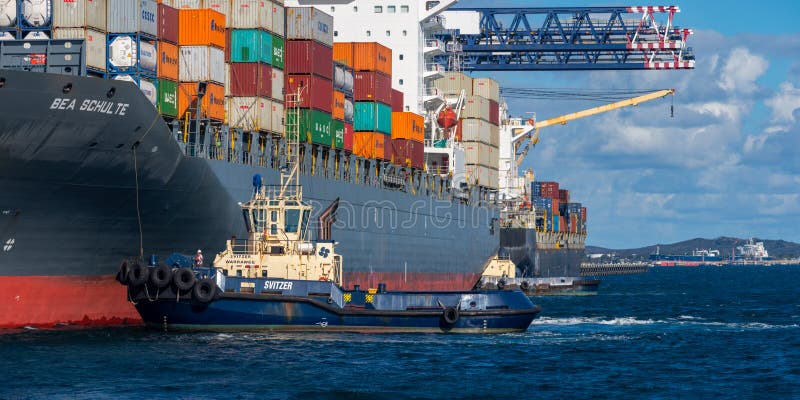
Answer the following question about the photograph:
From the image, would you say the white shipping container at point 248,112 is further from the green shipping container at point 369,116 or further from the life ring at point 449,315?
the life ring at point 449,315

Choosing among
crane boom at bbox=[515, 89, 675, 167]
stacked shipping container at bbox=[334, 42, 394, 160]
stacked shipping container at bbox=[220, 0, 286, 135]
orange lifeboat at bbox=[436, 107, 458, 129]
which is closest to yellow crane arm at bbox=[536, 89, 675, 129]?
crane boom at bbox=[515, 89, 675, 167]

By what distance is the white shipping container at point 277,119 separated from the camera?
43375 mm

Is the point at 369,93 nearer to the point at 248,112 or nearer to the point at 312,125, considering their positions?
the point at 312,125

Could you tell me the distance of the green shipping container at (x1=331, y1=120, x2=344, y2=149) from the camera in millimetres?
48219

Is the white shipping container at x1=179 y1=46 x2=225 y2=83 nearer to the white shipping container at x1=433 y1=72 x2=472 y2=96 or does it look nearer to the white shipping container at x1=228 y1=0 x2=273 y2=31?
the white shipping container at x1=228 y1=0 x2=273 y2=31

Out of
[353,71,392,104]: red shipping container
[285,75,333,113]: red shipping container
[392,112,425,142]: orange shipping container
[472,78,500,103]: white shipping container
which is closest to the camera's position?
[285,75,333,113]: red shipping container

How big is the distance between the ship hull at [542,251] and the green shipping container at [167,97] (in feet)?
161

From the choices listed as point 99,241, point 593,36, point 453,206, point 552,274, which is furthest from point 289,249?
point 552,274

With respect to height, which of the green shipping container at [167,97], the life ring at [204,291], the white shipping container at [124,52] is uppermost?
the white shipping container at [124,52]

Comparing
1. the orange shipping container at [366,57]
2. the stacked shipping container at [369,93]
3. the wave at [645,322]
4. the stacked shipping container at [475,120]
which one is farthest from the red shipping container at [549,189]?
the wave at [645,322]

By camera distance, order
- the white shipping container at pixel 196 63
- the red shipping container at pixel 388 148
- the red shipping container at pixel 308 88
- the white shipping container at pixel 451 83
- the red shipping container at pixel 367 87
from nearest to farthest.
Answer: the white shipping container at pixel 196 63 < the red shipping container at pixel 308 88 < the red shipping container at pixel 367 87 < the red shipping container at pixel 388 148 < the white shipping container at pixel 451 83

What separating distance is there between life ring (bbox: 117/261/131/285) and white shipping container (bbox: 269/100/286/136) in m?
11.1

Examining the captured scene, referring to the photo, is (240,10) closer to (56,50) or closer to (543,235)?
(56,50)

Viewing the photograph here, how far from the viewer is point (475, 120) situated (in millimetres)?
72688
